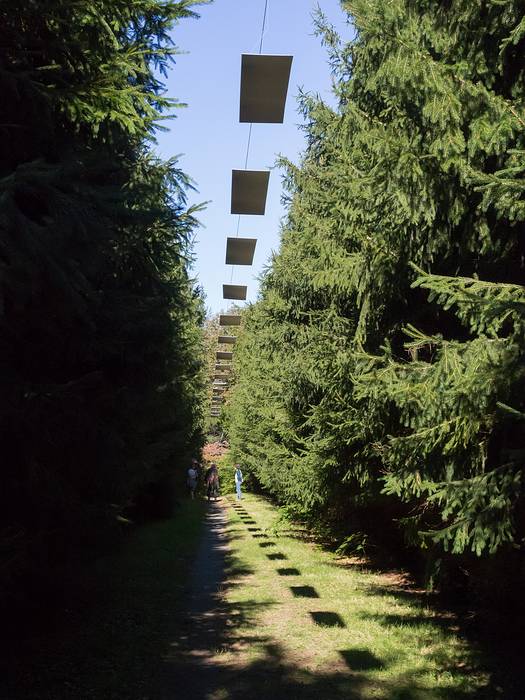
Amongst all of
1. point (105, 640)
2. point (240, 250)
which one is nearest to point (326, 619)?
point (105, 640)

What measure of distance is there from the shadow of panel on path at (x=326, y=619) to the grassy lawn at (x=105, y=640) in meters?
1.71

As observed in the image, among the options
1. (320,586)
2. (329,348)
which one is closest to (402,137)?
(329,348)

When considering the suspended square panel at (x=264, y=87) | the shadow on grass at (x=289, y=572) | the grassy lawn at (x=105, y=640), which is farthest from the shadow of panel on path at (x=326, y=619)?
the suspended square panel at (x=264, y=87)

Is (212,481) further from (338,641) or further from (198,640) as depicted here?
(338,641)

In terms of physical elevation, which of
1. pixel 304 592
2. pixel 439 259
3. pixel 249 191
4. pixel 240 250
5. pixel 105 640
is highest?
pixel 249 191

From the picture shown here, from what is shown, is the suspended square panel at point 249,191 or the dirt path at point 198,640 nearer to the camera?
the dirt path at point 198,640

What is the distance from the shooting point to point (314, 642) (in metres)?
6.70

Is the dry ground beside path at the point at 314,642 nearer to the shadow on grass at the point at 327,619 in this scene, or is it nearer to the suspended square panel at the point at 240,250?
the shadow on grass at the point at 327,619

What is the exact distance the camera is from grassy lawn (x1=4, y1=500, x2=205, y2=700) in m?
5.07

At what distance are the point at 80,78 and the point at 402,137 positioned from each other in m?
2.96

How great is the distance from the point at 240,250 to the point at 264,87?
433 cm

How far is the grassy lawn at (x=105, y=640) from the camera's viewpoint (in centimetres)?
507

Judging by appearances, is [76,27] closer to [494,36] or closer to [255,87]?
[255,87]

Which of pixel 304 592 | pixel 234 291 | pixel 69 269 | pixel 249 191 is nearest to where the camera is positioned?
pixel 69 269
